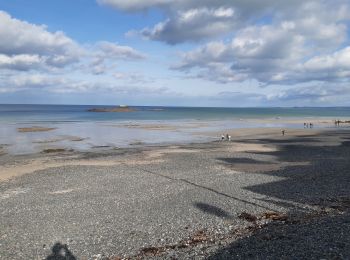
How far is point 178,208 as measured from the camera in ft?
48.3

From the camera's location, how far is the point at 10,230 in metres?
12.6

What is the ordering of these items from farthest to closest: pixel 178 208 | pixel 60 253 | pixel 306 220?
pixel 178 208 → pixel 306 220 → pixel 60 253

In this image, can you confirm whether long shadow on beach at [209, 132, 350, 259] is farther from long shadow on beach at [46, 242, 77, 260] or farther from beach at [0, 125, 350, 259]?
long shadow on beach at [46, 242, 77, 260]

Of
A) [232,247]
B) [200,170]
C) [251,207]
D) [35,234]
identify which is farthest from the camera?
[200,170]

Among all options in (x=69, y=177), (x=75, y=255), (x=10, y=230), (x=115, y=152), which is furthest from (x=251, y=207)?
(x=115, y=152)

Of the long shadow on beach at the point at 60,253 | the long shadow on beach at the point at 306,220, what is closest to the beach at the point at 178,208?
the long shadow on beach at the point at 306,220

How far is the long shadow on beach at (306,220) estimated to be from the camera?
926 cm

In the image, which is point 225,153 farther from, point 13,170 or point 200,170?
point 13,170

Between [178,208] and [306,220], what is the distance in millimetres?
4597

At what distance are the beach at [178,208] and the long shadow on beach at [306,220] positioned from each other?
0.03 metres

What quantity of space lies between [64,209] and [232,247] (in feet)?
24.4

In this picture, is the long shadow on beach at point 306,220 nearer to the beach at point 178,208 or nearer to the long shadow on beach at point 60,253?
the beach at point 178,208

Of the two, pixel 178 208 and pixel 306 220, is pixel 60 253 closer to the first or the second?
pixel 178 208

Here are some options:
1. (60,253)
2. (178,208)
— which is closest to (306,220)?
(178,208)
